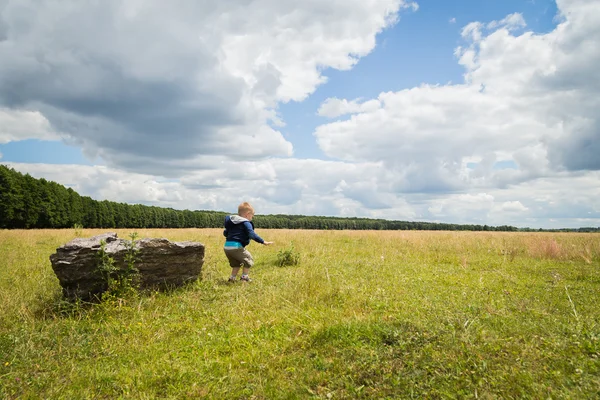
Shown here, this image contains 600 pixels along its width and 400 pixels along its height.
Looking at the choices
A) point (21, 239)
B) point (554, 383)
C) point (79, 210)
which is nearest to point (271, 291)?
point (554, 383)

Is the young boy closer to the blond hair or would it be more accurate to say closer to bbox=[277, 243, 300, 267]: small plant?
the blond hair

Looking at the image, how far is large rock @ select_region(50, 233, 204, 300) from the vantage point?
709 centimetres

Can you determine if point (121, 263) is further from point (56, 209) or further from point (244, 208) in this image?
point (56, 209)

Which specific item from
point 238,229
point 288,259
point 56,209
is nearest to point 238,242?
point 238,229

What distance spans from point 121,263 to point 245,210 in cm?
366

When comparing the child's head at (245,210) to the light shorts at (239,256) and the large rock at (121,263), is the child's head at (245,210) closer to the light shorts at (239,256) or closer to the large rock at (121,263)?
the light shorts at (239,256)

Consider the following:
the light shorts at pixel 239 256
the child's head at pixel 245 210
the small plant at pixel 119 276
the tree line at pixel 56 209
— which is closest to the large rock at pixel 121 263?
the small plant at pixel 119 276

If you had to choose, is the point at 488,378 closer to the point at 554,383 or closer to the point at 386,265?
the point at 554,383

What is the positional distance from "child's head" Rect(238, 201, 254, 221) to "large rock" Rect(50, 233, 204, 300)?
1.60 m

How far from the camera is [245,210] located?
997 cm

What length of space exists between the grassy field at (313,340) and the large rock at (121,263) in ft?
1.38

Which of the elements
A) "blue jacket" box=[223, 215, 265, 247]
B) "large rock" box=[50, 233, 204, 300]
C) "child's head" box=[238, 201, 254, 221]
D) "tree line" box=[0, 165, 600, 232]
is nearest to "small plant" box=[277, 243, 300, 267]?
"blue jacket" box=[223, 215, 265, 247]

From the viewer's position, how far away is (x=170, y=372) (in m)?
4.54

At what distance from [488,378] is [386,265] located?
749 cm
